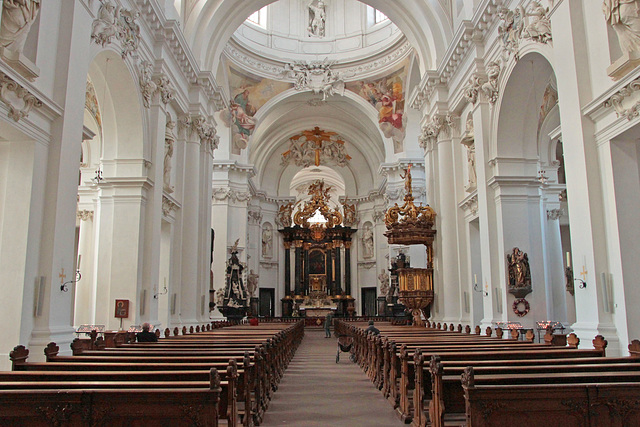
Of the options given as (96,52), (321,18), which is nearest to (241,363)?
(96,52)

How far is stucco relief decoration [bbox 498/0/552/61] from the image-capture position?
9.52 meters

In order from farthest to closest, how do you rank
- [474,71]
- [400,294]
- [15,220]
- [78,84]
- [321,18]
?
[321,18] → [400,294] → [474,71] → [78,84] → [15,220]

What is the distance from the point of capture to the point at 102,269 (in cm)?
1166

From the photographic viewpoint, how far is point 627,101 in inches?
277

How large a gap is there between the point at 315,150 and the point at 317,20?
27.1 ft

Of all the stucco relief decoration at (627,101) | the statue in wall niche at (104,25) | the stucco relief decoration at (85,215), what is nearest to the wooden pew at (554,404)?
the stucco relief decoration at (627,101)

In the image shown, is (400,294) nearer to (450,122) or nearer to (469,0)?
(450,122)

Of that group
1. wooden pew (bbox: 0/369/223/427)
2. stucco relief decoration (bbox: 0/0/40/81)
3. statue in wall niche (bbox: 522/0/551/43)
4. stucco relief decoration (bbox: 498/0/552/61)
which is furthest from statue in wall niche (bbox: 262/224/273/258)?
wooden pew (bbox: 0/369/223/427)

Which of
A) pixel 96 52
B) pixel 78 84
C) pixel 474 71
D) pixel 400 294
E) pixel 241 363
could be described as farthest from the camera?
pixel 400 294

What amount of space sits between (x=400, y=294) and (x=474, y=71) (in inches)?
283

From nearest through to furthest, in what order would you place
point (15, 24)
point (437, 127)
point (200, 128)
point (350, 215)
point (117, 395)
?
point (117, 395) < point (15, 24) < point (437, 127) < point (200, 128) < point (350, 215)

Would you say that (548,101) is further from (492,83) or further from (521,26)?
(521,26)

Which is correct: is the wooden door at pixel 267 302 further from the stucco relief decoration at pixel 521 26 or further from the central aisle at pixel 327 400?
the stucco relief decoration at pixel 521 26

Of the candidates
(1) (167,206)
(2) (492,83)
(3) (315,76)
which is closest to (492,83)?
(2) (492,83)
